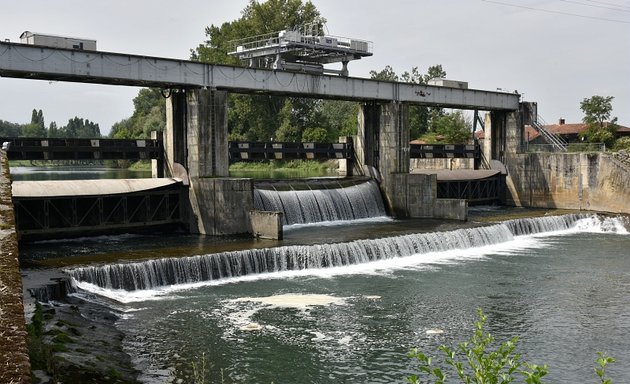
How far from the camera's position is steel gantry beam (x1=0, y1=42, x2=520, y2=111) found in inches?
1042

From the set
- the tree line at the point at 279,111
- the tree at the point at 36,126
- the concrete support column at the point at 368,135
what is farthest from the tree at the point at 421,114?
the tree at the point at 36,126

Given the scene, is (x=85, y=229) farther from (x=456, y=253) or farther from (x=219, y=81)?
(x=456, y=253)

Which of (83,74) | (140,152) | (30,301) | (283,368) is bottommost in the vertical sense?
(283,368)

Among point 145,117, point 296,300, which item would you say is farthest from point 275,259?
point 145,117

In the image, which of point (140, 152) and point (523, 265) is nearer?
point (523, 265)

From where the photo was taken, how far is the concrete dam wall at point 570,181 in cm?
4266

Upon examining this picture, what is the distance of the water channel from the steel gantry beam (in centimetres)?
683

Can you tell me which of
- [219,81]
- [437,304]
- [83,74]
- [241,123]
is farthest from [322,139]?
[437,304]

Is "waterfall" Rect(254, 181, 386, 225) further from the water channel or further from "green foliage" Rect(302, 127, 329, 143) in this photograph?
"green foliage" Rect(302, 127, 329, 143)

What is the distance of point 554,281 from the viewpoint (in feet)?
77.5

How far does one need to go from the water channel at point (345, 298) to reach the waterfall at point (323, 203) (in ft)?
5.72

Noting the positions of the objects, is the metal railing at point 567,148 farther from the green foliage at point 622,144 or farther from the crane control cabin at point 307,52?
the crane control cabin at point 307,52

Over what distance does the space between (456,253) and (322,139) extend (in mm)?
53683

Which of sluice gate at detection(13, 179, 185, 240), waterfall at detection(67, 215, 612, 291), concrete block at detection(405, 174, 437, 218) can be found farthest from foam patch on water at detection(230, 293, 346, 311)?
concrete block at detection(405, 174, 437, 218)
